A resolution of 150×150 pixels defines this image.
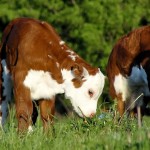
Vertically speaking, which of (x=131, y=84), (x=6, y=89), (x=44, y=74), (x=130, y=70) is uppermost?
(x=44, y=74)

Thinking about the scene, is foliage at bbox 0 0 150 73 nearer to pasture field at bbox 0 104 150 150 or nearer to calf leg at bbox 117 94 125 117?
calf leg at bbox 117 94 125 117

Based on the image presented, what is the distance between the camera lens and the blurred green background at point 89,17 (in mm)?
28469

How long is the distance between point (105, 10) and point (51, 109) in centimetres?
1797

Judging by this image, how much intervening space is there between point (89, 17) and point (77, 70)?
58.7 feet

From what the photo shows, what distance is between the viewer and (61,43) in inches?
448

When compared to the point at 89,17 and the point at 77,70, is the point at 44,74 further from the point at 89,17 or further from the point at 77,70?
the point at 89,17

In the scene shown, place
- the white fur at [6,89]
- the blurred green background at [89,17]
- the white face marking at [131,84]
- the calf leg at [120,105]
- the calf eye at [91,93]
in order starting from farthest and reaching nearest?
the blurred green background at [89,17]
the calf leg at [120,105]
the white face marking at [131,84]
the white fur at [6,89]
the calf eye at [91,93]

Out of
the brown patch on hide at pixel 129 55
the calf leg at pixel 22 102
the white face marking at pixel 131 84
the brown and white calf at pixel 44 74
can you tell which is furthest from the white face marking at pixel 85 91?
the white face marking at pixel 131 84

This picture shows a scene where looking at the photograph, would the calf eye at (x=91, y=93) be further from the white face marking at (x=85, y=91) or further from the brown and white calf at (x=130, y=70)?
the brown and white calf at (x=130, y=70)

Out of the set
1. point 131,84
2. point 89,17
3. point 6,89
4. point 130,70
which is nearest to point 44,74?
point 6,89

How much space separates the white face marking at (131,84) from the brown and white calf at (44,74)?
1.90 metres

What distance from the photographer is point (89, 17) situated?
94.6ft

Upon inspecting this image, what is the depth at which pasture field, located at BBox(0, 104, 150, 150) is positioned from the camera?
23.7 feet

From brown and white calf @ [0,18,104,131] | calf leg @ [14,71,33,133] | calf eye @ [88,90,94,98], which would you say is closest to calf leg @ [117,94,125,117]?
brown and white calf @ [0,18,104,131]
